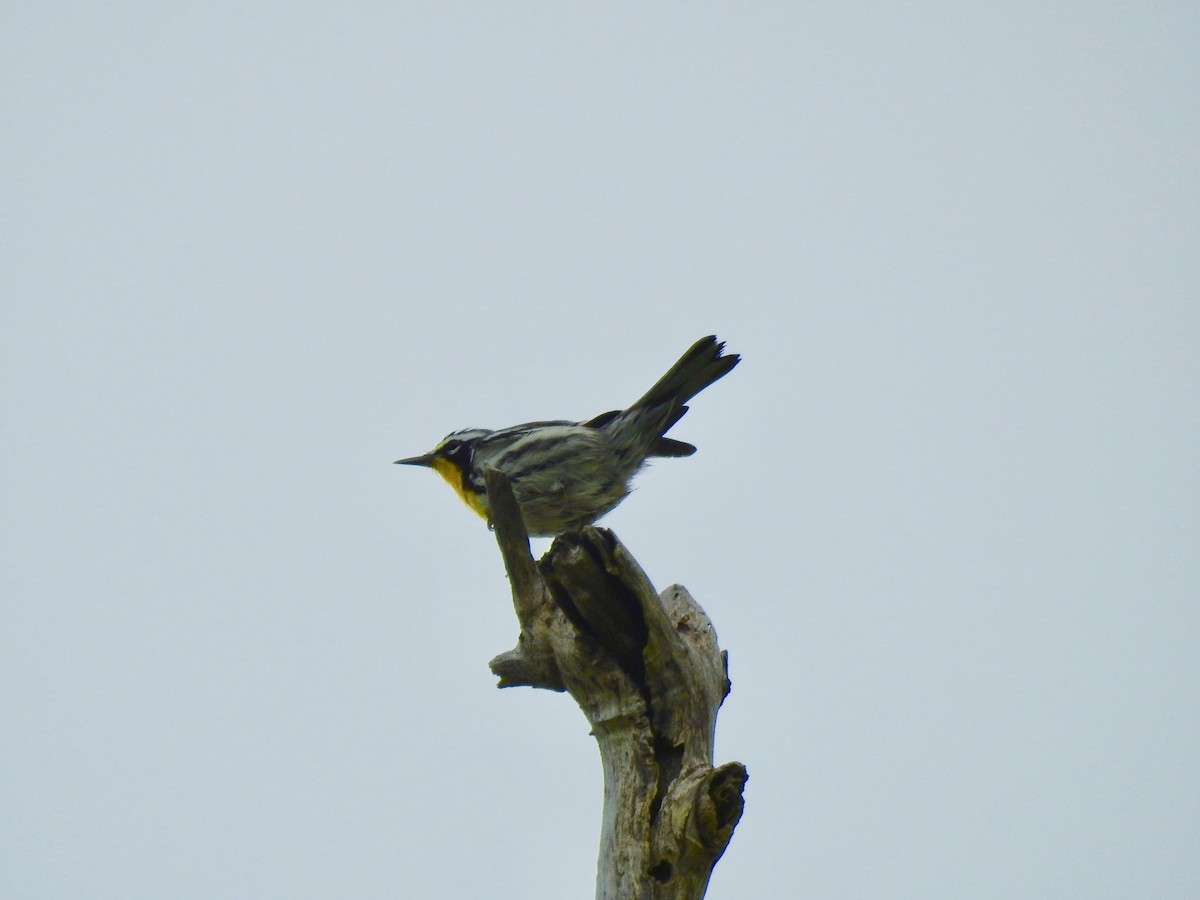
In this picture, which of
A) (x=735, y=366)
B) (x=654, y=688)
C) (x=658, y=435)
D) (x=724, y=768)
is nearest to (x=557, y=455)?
(x=658, y=435)

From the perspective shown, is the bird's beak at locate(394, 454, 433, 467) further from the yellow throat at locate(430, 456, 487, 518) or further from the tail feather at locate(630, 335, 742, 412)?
the tail feather at locate(630, 335, 742, 412)

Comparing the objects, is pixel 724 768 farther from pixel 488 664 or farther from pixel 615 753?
pixel 488 664

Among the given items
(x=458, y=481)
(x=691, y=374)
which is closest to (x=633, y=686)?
(x=691, y=374)

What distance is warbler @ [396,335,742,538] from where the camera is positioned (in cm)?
692

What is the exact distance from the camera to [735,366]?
274 inches

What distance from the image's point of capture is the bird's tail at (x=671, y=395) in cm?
670

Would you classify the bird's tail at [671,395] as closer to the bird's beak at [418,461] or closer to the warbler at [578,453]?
the warbler at [578,453]

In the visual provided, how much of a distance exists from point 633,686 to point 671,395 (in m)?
2.56

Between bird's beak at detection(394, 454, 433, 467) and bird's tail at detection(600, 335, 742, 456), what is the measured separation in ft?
4.44

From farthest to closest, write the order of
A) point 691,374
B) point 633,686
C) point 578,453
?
point 578,453 < point 691,374 < point 633,686

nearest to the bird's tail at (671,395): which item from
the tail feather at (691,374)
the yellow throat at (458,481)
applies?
the tail feather at (691,374)

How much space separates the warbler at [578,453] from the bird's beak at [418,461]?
0.31ft

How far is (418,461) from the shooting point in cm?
778

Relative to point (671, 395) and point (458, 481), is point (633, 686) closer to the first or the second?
point (671, 395)
